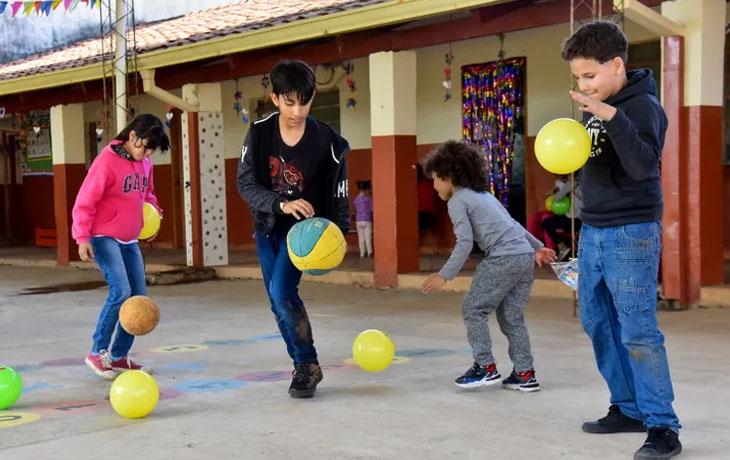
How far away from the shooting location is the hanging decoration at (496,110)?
12914 millimetres

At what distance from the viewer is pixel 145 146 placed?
20.3ft

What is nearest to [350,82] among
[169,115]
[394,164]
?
[169,115]

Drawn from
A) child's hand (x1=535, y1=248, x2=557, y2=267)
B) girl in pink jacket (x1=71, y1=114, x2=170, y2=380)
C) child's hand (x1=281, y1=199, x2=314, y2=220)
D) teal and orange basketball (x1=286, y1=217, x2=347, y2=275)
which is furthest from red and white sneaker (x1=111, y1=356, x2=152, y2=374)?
child's hand (x1=535, y1=248, x2=557, y2=267)

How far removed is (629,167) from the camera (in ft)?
12.7

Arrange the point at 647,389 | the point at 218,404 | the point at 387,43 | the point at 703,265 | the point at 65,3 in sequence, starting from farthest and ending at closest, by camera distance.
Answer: the point at 65,3
the point at 387,43
the point at 703,265
the point at 218,404
the point at 647,389

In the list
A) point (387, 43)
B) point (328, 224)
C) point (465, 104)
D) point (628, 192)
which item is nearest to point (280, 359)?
point (328, 224)

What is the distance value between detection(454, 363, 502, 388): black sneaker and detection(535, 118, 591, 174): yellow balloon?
66.7 inches

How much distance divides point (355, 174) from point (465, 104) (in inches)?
103

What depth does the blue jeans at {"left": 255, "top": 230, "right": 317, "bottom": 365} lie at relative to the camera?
5379 mm

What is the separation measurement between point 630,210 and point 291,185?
201 centimetres

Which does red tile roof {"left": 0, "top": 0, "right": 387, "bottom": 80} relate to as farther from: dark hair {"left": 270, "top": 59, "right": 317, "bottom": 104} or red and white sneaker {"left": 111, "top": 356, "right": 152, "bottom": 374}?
red and white sneaker {"left": 111, "top": 356, "right": 152, "bottom": 374}

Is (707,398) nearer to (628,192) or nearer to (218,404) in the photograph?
(628,192)

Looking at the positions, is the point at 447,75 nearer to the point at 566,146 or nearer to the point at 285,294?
the point at 285,294

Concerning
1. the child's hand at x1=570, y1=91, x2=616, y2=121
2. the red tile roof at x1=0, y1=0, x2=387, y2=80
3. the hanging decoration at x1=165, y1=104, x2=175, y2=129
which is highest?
the red tile roof at x1=0, y1=0, x2=387, y2=80
